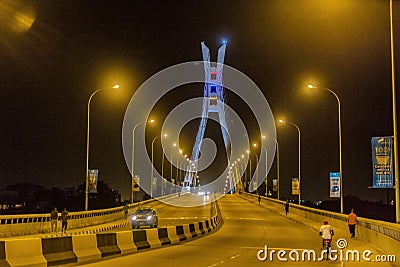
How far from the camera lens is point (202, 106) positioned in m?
166

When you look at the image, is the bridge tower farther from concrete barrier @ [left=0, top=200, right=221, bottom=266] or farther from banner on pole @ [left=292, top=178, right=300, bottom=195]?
concrete barrier @ [left=0, top=200, right=221, bottom=266]

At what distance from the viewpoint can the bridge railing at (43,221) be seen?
1510 inches

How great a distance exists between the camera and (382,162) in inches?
1158

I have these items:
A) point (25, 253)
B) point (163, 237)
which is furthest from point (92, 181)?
point (25, 253)

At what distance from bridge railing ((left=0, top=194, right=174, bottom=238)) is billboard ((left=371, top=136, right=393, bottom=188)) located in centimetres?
1926

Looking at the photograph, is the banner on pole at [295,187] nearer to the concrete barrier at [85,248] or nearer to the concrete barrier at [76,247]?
the concrete barrier at [76,247]

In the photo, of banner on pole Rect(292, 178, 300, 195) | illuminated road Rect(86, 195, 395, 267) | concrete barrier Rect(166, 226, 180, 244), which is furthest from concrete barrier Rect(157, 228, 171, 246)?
banner on pole Rect(292, 178, 300, 195)

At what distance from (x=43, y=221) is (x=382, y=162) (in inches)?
972

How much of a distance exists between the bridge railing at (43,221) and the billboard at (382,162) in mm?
19265

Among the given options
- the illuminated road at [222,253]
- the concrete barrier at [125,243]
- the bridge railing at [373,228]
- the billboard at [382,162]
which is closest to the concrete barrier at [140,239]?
the concrete barrier at [125,243]

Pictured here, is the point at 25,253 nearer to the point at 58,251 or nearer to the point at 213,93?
the point at 58,251

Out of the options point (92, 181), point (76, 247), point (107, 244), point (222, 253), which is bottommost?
point (222, 253)

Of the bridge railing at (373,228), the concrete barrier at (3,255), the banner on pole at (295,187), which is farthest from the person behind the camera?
the banner on pole at (295,187)

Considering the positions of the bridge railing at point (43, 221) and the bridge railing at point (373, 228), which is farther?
the bridge railing at point (43, 221)
